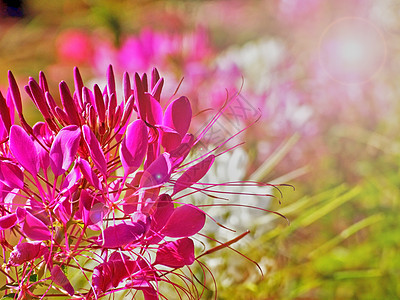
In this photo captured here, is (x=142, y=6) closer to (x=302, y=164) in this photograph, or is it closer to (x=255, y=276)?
(x=302, y=164)

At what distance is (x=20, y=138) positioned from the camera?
0.85ft

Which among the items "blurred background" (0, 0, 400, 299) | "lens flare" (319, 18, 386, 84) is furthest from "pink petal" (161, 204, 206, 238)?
"lens flare" (319, 18, 386, 84)

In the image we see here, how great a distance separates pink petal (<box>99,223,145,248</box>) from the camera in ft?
0.86

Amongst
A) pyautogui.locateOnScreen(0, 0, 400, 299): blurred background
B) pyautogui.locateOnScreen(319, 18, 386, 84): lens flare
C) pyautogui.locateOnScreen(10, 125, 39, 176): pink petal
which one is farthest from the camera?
pyautogui.locateOnScreen(319, 18, 386, 84): lens flare

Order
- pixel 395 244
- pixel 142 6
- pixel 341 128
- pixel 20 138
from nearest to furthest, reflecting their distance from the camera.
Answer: pixel 20 138, pixel 395 244, pixel 341 128, pixel 142 6

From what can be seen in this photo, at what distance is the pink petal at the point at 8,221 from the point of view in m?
0.26

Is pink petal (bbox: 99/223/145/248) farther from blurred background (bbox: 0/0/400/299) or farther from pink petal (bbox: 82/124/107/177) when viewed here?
blurred background (bbox: 0/0/400/299)

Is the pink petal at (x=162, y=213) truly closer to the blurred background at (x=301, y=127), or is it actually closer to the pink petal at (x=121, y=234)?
the pink petal at (x=121, y=234)

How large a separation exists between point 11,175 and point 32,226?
0.09 feet

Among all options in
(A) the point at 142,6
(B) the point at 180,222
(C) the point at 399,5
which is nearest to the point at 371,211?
(C) the point at 399,5

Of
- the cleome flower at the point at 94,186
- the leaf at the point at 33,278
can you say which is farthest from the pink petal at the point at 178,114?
the leaf at the point at 33,278

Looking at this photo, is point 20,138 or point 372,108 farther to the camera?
point 372,108

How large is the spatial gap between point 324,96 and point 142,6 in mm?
1122

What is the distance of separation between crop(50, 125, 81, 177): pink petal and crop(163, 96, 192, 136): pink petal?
0.17 feet
